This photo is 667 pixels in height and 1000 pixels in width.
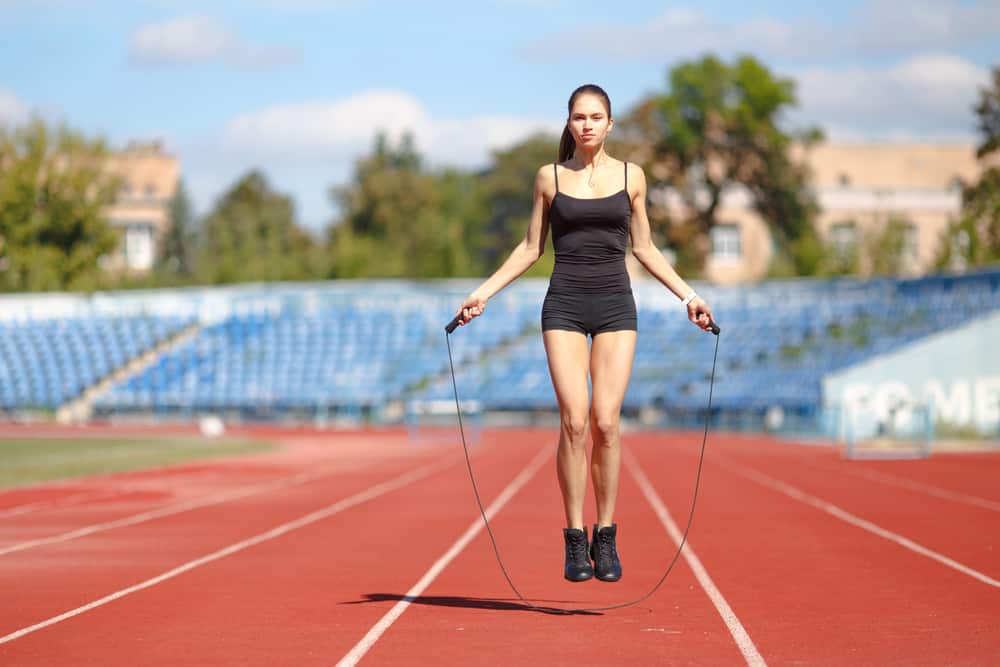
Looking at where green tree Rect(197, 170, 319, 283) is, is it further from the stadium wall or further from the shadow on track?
the shadow on track

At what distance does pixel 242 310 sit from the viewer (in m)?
50.6

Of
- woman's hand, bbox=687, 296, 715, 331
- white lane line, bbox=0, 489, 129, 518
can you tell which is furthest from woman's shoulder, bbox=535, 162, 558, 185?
white lane line, bbox=0, 489, 129, 518

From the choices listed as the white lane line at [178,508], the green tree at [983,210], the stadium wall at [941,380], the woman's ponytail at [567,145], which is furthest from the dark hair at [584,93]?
the green tree at [983,210]

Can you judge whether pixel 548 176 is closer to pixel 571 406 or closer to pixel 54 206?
pixel 571 406

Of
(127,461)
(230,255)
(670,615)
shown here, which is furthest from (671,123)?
(670,615)

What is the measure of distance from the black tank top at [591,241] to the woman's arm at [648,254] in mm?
83

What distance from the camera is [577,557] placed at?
7.12m

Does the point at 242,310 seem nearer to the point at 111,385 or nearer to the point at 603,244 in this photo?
the point at 111,385

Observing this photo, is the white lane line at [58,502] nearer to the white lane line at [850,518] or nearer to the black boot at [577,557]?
the white lane line at [850,518]

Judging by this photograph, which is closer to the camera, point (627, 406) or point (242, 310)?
point (627, 406)

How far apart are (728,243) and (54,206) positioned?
3099cm

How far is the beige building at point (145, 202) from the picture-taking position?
327 ft

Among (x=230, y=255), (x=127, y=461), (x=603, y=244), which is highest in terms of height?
(x=230, y=255)

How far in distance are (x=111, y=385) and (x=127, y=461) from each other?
22.0 m
